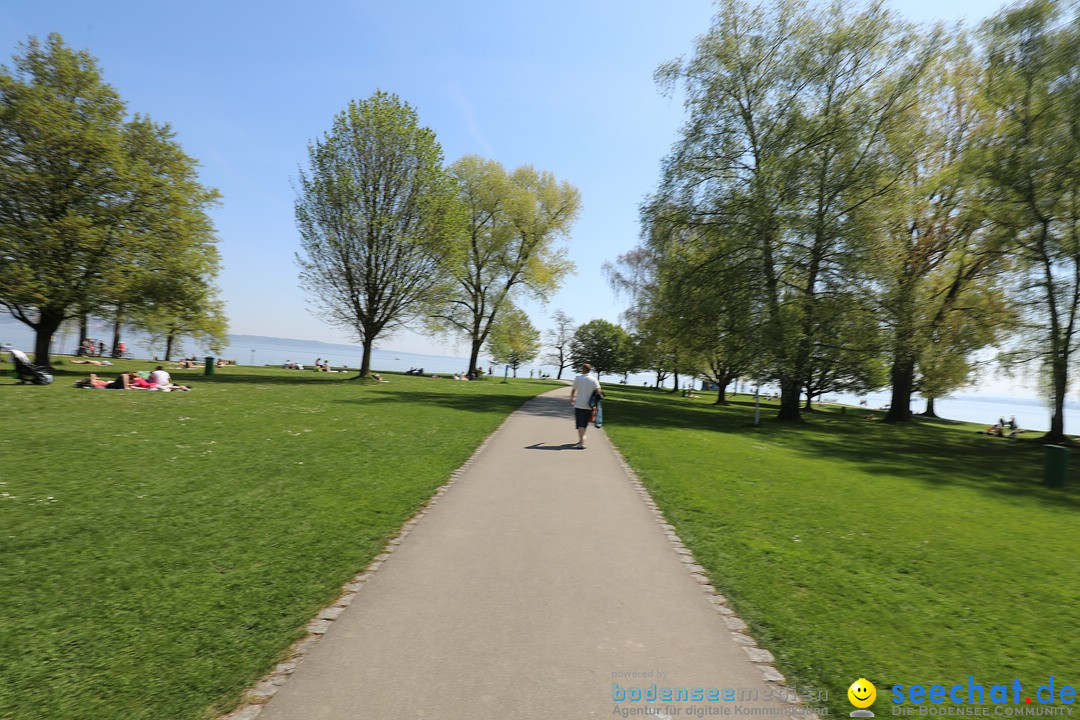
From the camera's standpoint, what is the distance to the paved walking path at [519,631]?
314cm

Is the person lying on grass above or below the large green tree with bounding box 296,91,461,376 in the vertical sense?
below

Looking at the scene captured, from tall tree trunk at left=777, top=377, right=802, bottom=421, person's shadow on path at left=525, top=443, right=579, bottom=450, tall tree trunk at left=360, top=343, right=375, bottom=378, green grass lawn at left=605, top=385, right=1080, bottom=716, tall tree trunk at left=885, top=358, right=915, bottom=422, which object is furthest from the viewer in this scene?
tall tree trunk at left=360, top=343, right=375, bottom=378

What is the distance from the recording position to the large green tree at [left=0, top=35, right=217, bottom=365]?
22703mm

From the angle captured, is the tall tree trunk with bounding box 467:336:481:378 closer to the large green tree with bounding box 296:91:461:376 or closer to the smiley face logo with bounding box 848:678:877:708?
the large green tree with bounding box 296:91:461:376

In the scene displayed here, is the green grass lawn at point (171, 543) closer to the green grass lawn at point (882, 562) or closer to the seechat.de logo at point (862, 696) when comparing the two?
the green grass lawn at point (882, 562)

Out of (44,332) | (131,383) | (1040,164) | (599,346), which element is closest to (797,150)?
(1040,164)

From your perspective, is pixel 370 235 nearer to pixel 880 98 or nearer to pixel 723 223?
pixel 723 223

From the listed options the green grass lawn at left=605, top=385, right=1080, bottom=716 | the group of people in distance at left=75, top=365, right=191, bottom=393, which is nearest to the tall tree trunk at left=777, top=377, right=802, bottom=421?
the green grass lawn at left=605, top=385, right=1080, bottom=716

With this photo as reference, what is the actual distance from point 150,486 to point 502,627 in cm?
619

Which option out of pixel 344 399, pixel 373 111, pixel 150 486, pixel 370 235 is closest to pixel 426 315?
pixel 370 235

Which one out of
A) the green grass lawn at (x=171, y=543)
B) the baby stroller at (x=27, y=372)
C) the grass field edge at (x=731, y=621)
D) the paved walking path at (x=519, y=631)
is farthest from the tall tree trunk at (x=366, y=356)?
the grass field edge at (x=731, y=621)

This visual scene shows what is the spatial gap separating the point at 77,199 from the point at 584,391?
26.5 m

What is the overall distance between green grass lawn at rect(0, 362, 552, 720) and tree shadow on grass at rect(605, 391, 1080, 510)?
11.5 m

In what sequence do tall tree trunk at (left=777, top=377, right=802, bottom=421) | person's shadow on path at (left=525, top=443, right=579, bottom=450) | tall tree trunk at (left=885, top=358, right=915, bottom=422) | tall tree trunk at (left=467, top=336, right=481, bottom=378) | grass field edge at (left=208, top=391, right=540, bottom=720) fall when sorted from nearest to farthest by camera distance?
grass field edge at (left=208, top=391, right=540, bottom=720) < person's shadow on path at (left=525, top=443, right=579, bottom=450) < tall tree trunk at (left=777, top=377, right=802, bottom=421) < tall tree trunk at (left=885, top=358, right=915, bottom=422) < tall tree trunk at (left=467, top=336, right=481, bottom=378)
